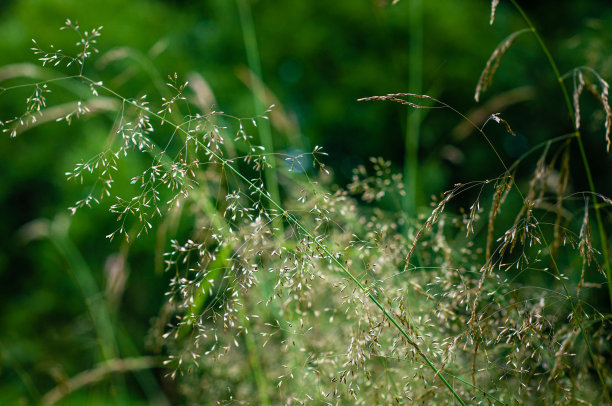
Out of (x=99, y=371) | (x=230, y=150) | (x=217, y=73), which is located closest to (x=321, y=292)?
(x=230, y=150)

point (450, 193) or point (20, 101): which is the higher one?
point (450, 193)

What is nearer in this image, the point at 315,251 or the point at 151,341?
the point at 315,251

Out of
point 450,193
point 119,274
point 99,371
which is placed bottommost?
point 99,371

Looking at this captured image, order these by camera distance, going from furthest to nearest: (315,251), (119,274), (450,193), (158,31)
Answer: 1. (158,31)
2. (119,274)
3. (315,251)
4. (450,193)

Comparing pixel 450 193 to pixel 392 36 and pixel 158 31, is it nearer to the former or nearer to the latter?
pixel 392 36

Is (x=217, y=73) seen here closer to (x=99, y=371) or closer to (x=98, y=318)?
(x=98, y=318)

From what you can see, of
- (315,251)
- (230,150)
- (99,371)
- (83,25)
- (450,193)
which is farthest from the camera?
(83,25)

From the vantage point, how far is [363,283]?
1.14m

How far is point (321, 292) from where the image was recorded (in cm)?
174

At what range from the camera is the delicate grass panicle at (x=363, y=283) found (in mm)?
953

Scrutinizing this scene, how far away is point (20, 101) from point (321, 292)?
7615mm

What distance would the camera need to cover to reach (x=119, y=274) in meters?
2.12

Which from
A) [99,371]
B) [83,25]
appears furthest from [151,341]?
[83,25]

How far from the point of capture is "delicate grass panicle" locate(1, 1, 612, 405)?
3.13 feet
